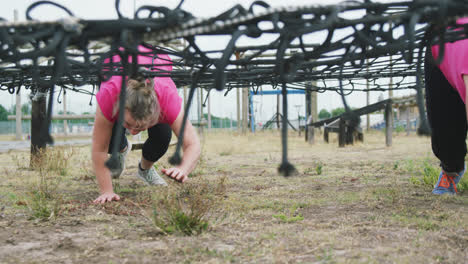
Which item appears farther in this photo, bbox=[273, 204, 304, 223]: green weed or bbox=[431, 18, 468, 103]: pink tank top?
bbox=[273, 204, 304, 223]: green weed

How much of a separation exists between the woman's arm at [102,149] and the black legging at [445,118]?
219 centimetres

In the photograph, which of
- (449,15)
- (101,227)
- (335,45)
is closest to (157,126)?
(101,227)

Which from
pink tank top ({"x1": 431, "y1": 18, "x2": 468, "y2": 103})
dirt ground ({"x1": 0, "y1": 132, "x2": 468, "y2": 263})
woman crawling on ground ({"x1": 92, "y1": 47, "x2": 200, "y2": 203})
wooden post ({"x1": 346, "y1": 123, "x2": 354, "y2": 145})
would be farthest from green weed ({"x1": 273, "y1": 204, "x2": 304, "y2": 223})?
wooden post ({"x1": 346, "y1": 123, "x2": 354, "y2": 145})

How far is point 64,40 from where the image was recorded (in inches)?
48.0

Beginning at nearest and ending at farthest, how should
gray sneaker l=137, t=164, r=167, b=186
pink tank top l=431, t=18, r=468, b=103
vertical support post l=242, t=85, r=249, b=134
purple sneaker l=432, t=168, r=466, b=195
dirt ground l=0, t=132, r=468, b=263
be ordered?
dirt ground l=0, t=132, r=468, b=263 < pink tank top l=431, t=18, r=468, b=103 < purple sneaker l=432, t=168, r=466, b=195 < gray sneaker l=137, t=164, r=167, b=186 < vertical support post l=242, t=85, r=249, b=134

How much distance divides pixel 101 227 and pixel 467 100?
200 centimetres

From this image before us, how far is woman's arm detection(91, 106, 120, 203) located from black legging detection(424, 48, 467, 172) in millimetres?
2186

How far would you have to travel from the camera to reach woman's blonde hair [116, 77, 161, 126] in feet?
8.07

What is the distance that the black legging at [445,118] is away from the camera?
8.65 feet

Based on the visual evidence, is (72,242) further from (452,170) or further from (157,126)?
(452,170)

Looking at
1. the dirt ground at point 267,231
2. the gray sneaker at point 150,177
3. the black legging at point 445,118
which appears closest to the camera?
the dirt ground at point 267,231

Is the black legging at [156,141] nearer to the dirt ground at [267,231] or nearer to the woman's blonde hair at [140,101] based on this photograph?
the dirt ground at [267,231]

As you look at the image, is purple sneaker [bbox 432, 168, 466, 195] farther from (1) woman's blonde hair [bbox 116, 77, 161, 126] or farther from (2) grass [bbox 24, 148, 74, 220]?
(2) grass [bbox 24, 148, 74, 220]

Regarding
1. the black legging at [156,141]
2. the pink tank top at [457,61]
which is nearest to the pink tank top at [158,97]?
the black legging at [156,141]
